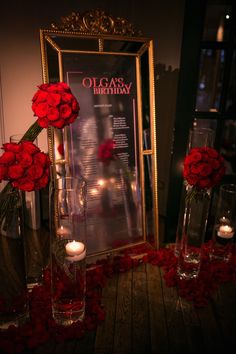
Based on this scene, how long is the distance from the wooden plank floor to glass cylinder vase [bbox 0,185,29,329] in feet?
0.67

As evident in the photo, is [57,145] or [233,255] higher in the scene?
[57,145]

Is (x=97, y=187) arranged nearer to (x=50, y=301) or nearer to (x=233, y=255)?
(x=50, y=301)

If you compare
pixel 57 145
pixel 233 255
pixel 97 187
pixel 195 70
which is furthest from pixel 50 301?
pixel 195 70

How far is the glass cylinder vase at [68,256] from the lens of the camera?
4.68ft

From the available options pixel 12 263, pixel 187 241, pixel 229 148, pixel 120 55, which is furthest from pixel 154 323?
pixel 229 148

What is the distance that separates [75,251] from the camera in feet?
4.61

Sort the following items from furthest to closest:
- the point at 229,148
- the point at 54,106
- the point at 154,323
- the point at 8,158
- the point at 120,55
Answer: the point at 229,148 → the point at 120,55 → the point at 154,323 → the point at 54,106 → the point at 8,158

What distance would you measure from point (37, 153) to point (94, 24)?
798mm

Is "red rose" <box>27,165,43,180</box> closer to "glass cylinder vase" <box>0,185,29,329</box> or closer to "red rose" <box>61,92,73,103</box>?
"glass cylinder vase" <box>0,185,29,329</box>

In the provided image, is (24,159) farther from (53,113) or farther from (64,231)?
(64,231)

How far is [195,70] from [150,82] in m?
0.32

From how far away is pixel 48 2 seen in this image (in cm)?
205

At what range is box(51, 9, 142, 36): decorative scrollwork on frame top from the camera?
5.12 ft

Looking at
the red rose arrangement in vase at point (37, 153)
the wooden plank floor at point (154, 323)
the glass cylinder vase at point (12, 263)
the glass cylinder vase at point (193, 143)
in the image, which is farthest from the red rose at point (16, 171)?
the glass cylinder vase at point (193, 143)
